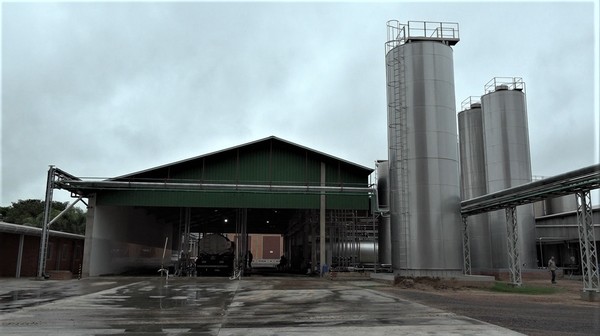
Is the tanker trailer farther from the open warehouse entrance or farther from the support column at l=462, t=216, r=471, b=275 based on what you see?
the support column at l=462, t=216, r=471, b=275

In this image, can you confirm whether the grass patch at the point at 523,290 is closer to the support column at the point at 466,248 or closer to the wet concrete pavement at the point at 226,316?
the support column at the point at 466,248

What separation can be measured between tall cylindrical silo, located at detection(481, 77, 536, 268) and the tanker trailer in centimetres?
1989

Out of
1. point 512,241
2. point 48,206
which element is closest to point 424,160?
point 512,241

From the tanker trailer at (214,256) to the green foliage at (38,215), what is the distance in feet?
76.8

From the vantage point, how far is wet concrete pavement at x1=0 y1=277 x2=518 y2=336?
1038 cm

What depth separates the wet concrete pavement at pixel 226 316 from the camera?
10375 mm

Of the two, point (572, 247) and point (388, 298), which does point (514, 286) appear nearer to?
point (388, 298)

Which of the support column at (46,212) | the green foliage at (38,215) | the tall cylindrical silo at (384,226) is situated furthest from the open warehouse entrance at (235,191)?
the green foliage at (38,215)

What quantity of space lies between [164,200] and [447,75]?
2074cm

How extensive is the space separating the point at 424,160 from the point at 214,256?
1767cm

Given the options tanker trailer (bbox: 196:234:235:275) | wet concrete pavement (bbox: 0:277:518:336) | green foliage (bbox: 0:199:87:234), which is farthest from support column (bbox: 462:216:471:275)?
green foliage (bbox: 0:199:87:234)

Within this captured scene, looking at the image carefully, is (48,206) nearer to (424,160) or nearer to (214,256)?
(214,256)

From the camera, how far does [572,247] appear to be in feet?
134

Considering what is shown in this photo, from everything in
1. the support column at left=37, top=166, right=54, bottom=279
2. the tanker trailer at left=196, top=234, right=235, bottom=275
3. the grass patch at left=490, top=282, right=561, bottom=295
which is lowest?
the grass patch at left=490, top=282, right=561, bottom=295
